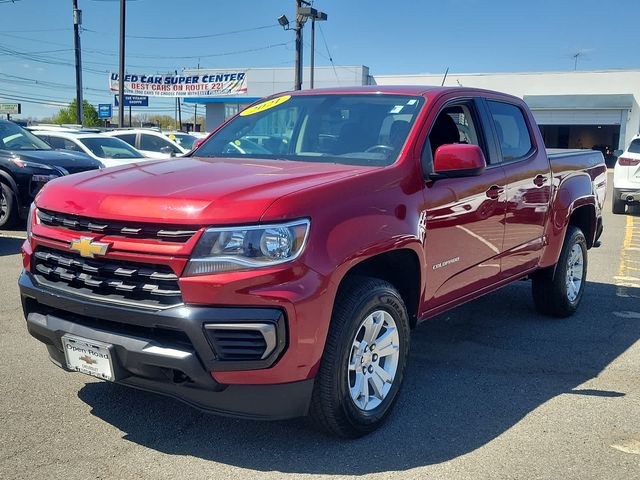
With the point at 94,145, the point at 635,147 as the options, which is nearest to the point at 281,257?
the point at 94,145

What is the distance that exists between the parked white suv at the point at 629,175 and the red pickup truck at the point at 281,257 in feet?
35.5

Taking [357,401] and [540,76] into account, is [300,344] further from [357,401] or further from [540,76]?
[540,76]

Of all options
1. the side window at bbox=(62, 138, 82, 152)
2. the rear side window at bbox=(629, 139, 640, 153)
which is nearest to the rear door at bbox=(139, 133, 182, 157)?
the side window at bbox=(62, 138, 82, 152)

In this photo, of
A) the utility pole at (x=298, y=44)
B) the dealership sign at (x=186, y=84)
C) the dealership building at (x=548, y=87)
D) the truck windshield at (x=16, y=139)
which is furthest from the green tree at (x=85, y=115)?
the truck windshield at (x=16, y=139)

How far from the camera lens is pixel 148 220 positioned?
3037 mm

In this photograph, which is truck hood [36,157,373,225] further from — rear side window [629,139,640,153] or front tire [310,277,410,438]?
rear side window [629,139,640,153]

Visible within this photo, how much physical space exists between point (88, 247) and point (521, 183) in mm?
3237

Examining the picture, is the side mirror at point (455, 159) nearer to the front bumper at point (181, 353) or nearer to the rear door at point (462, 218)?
the rear door at point (462, 218)

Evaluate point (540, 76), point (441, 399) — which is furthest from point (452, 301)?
point (540, 76)

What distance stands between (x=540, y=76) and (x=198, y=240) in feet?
141

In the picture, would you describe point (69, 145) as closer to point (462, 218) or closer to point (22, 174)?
point (22, 174)

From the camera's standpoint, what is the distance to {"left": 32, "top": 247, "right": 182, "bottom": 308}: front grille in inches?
118

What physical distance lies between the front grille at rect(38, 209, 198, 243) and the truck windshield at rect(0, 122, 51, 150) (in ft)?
26.4

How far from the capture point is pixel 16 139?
10.9m
